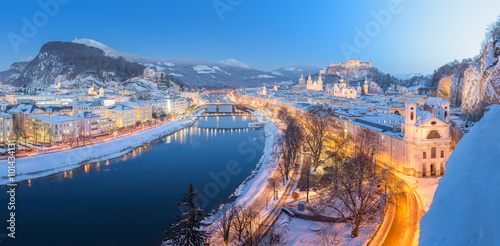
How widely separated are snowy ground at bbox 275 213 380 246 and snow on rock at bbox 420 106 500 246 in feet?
12.2

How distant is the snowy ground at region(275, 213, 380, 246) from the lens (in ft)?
21.1

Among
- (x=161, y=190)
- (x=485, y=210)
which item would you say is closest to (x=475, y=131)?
(x=485, y=210)

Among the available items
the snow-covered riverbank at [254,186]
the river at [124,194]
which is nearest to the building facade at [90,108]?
the river at [124,194]

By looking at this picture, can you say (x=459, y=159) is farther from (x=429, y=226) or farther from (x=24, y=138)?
(x=24, y=138)

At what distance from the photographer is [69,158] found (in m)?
14.5

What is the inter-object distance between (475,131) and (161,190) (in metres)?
9.36

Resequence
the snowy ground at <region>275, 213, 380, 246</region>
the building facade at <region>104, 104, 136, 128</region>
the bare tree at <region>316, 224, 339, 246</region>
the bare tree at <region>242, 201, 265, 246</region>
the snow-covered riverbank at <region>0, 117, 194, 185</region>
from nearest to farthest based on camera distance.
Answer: the bare tree at <region>242, 201, 265, 246</region> < the bare tree at <region>316, 224, 339, 246</region> < the snowy ground at <region>275, 213, 380, 246</region> < the snow-covered riverbank at <region>0, 117, 194, 185</region> < the building facade at <region>104, 104, 136, 128</region>

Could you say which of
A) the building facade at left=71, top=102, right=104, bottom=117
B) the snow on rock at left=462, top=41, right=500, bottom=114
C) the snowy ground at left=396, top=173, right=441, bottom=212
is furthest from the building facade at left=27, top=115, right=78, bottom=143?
the snow on rock at left=462, top=41, right=500, bottom=114

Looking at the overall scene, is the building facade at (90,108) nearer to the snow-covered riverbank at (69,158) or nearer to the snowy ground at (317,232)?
the snow-covered riverbank at (69,158)

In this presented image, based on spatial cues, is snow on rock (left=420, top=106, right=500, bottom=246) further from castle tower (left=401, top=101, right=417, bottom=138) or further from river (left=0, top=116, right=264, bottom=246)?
castle tower (left=401, top=101, right=417, bottom=138)

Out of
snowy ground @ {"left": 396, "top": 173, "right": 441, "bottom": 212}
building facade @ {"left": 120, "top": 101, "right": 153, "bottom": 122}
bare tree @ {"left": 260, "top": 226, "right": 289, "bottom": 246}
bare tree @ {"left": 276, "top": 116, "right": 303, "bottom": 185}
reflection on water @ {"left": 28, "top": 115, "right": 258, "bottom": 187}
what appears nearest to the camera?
bare tree @ {"left": 260, "top": 226, "right": 289, "bottom": 246}

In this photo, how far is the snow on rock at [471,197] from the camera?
219cm

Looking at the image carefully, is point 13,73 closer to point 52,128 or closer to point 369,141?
point 52,128

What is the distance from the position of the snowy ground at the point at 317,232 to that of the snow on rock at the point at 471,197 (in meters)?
3.72
